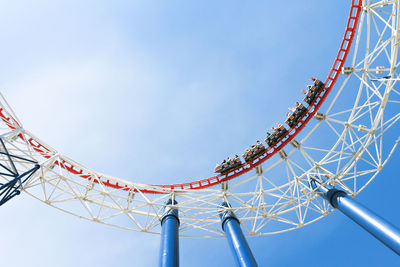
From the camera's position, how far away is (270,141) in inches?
894

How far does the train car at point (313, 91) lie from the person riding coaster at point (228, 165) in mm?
6489

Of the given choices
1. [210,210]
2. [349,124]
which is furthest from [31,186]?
[349,124]

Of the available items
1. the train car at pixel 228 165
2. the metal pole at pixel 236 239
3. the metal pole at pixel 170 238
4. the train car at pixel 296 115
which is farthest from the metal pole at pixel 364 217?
the metal pole at pixel 170 238

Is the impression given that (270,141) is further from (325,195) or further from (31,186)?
(31,186)

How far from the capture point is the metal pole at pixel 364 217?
15812 millimetres

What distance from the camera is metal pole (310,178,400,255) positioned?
15.8 metres

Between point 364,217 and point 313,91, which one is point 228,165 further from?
point 364,217

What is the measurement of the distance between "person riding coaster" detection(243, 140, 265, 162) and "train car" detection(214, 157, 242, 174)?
60 cm

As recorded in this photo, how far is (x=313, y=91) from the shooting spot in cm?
2167

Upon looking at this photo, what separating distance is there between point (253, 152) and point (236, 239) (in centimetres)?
687

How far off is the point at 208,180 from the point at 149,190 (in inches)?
176

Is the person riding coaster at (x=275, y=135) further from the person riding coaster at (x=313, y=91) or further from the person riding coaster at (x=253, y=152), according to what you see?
A: the person riding coaster at (x=313, y=91)

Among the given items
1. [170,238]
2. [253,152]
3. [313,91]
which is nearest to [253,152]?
[253,152]

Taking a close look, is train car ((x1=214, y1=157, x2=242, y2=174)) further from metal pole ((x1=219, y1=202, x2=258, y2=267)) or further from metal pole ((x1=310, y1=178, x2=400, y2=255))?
metal pole ((x1=310, y1=178, x2=400, y2=255))
